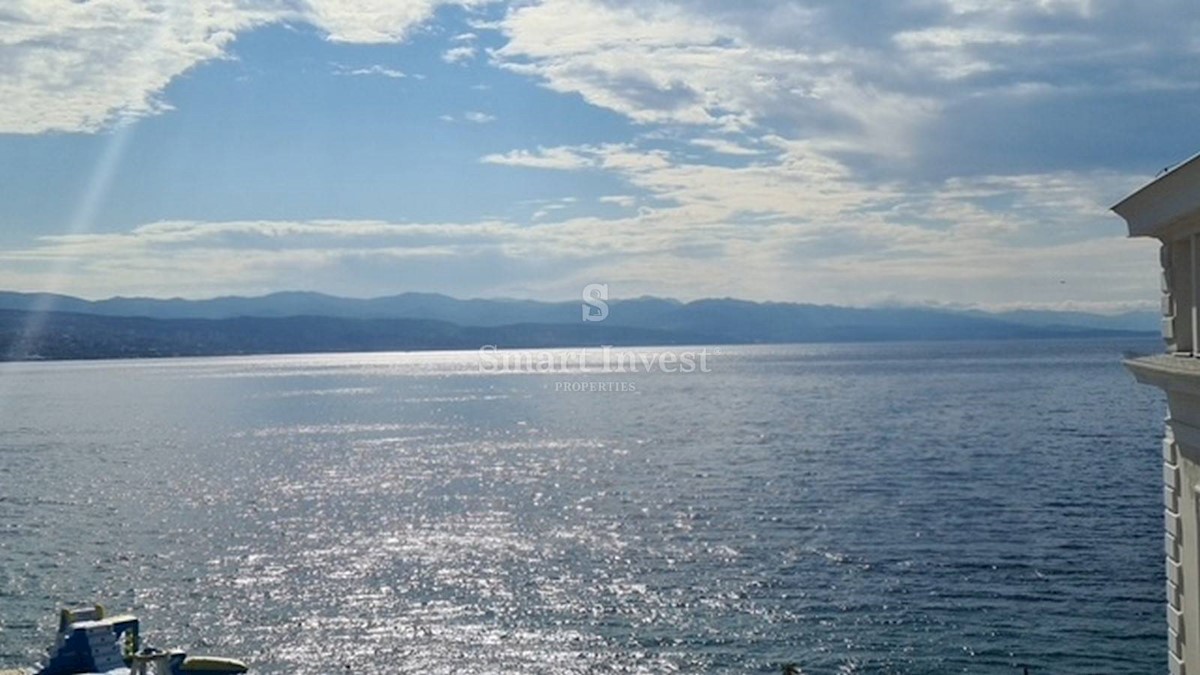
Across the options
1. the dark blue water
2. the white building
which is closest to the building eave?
the white building

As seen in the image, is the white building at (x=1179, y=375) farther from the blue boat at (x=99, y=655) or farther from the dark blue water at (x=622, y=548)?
the blue boat at (x=99, y=655)

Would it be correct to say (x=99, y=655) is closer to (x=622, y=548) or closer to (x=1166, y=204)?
(x=1166, y=204)

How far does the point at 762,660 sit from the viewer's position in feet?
108

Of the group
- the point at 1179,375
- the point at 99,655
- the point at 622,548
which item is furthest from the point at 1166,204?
the point at 622,548

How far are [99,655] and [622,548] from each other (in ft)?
86.7

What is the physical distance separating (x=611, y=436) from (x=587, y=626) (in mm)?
68109

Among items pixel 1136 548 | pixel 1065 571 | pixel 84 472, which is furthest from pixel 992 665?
pixel 84 472

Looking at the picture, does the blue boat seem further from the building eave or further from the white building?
the building eave

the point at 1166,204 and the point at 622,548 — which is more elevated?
the point at 1166,204

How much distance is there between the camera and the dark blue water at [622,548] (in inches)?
1369

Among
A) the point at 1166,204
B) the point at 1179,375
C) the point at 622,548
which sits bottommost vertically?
the point at 622,548

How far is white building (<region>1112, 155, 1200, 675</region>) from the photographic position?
13.2 m

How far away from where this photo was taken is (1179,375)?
13.0 m

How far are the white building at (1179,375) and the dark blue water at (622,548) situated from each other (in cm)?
1842
